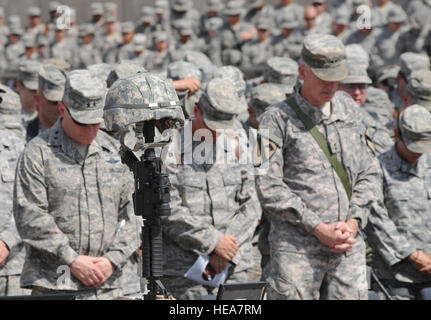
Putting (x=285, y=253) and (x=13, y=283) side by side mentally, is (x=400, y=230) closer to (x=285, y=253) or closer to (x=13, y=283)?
(x=285, y=253)

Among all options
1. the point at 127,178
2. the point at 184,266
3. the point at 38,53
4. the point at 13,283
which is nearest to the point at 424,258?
the point at 184,266

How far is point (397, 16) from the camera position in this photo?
1594 centimetres

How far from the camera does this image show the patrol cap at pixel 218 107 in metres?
6.82

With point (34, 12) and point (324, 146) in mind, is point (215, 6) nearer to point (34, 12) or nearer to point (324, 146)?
point (34, 12)

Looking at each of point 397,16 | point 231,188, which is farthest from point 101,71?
point 397,16

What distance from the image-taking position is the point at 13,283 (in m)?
6.90

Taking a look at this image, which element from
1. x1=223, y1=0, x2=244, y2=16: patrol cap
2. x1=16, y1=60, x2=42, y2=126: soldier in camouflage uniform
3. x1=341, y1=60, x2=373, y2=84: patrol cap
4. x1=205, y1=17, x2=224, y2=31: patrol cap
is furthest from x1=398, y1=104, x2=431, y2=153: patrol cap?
x1=205, y1=17, x2=224, y2=31: patrol cap

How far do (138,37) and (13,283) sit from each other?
1191cm

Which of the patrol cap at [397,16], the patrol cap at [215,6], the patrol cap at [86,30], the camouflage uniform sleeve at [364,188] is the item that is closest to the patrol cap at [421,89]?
the camouflage uniform sleeve at [364,188]

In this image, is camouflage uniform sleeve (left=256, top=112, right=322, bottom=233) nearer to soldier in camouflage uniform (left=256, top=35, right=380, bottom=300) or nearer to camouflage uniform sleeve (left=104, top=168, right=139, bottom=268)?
soldier in camouflage uniform (left=256, top=35, right=380, bottom=300)

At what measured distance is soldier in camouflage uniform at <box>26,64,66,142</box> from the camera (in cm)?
721

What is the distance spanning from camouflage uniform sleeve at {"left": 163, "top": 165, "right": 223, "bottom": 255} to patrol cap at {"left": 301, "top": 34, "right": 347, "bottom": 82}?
1.15m

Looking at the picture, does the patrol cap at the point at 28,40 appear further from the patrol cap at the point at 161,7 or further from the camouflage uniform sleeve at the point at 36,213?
the camouflage uniform sleeve at the point at 36,213

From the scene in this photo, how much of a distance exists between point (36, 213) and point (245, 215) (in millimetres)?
1614
